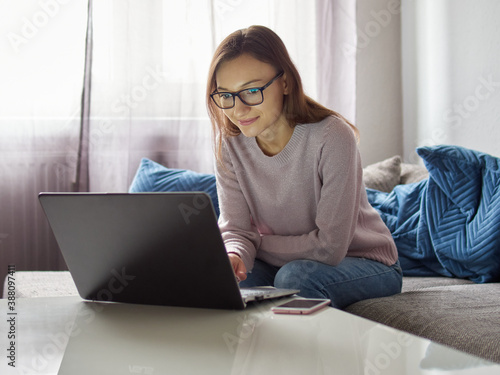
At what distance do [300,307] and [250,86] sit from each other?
2.04ft

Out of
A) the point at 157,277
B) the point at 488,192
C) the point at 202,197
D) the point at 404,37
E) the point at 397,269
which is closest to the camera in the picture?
the point at 202,197

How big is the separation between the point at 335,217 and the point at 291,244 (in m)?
0.14

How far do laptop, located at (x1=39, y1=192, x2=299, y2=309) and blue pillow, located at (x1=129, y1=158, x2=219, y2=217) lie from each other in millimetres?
1119

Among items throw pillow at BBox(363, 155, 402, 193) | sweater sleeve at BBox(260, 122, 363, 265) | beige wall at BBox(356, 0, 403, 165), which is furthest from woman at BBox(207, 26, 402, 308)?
beige wall at BBox(356, 0, 403, 165)

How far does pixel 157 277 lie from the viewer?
0.95m

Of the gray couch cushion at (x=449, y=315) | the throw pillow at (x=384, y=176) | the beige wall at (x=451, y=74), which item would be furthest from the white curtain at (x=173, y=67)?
the gray couch cushion at (x=449, y=315)

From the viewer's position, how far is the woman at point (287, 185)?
4.42 feet

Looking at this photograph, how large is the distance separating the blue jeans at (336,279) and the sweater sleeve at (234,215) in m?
0.06

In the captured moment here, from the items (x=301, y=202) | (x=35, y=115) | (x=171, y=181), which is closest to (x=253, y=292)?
(x=301, y=202)

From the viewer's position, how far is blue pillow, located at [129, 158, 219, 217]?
2.17m

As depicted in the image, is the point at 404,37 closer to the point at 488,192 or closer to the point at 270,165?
the point at 488,192

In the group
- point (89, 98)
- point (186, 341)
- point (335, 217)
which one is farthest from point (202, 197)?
point (89, 98)

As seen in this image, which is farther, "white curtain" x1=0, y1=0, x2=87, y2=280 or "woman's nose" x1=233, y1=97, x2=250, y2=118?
"white curtain" x1=0, y1=0, x2=87, y2=280

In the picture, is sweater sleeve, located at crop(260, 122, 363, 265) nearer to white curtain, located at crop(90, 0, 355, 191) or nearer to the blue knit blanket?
the blue knit blanket
